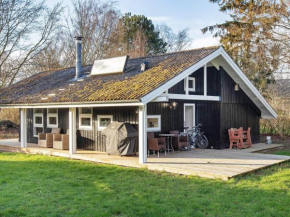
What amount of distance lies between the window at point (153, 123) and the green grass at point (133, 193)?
2455 mm

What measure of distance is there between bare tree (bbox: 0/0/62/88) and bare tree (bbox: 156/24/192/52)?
12.9 m

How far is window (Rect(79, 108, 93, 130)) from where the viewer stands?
11422mm

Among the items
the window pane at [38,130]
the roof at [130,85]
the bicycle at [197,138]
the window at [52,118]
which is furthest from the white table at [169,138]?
the window pane at [38,130]

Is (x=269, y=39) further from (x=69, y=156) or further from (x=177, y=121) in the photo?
(x=69, y=156)

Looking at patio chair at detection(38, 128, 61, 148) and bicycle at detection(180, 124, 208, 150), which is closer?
bicycle at detection(180, 124, 208, 150)

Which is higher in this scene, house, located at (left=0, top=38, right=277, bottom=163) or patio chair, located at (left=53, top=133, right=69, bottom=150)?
house, located at (left=0, top=38, right=277, bottom=163)

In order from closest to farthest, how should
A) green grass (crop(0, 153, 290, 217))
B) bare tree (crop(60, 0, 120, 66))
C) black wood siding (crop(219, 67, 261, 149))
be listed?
1. green grass (crop(0, 153, 290, 217))
2. black wood siding (crop(219, 67, 261, 149))
3. bare tree (crop(60, 0, 120, 66))

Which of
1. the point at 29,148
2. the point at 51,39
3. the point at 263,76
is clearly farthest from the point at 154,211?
the point at 51,39

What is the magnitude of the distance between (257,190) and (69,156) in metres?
6.48

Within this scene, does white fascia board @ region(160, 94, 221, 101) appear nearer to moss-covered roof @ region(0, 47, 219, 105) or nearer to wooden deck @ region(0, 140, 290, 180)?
moss-covered roof @ region(0, 47, 219, 105)

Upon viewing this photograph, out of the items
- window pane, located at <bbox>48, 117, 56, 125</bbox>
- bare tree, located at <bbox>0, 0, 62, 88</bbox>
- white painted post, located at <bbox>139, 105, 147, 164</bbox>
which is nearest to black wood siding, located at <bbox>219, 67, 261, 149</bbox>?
white painted post, located at <bbox>139, 105, 147, 164</bbox>

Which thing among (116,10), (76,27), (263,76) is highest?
(116,10)

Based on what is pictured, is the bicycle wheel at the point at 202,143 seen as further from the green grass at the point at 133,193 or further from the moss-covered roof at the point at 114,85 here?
the green grass at the point at 133,193

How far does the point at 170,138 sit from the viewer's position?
10.7 meters
